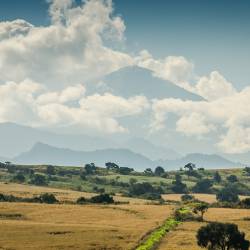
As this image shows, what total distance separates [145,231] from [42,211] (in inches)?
1717

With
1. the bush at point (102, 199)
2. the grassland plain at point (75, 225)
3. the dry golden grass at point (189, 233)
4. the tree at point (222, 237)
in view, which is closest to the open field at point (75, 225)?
the grassland plain at point (75, 225)

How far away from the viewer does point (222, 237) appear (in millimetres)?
79250

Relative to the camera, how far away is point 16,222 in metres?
112

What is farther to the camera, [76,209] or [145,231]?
[76,209]

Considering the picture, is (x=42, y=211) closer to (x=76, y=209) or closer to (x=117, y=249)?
(x=76, y=209)

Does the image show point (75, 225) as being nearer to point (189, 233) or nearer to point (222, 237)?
point (189, 233)

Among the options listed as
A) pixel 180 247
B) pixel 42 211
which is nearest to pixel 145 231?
pixel 180 247

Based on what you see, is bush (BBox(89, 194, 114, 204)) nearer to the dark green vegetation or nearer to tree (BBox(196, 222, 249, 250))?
the dark green vegetation

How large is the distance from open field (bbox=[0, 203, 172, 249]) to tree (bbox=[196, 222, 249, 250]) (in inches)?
415

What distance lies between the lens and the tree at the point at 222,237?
257 feet

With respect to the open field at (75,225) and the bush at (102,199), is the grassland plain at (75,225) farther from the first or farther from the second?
the bush at (102,199)

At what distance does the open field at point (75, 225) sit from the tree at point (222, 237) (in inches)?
415

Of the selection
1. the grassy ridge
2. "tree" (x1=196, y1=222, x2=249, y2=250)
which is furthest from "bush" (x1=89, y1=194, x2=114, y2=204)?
"tree" (x1=196, y1=222, x2=249, y2=250)

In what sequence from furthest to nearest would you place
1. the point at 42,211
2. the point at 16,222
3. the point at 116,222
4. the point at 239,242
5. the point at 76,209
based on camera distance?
the point at 76,209 < the point at 42,211 < the point at 116,222 < the point at 16,222 < the point at 239,242
